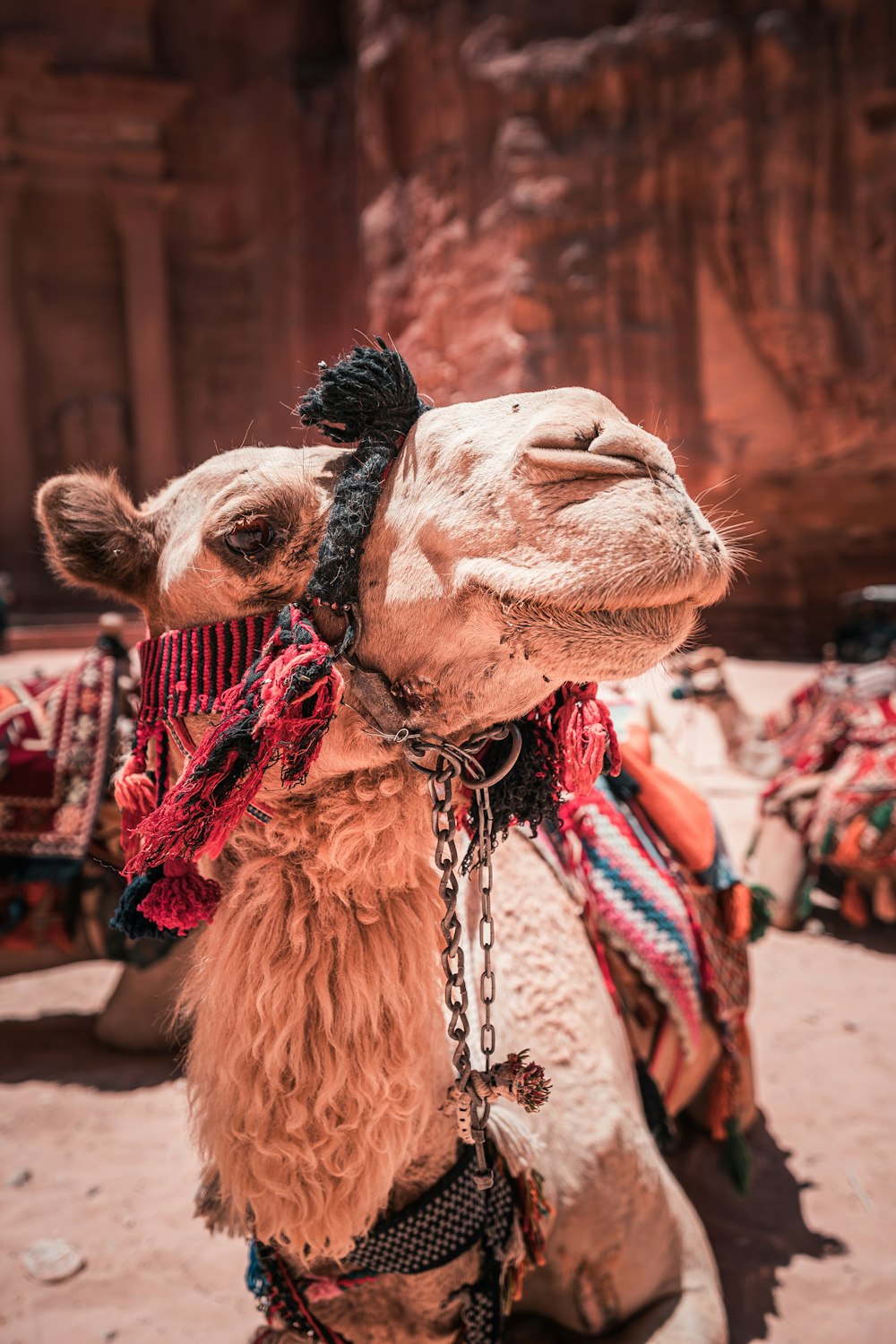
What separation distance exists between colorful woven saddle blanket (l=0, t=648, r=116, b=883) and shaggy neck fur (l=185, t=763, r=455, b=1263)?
223cm

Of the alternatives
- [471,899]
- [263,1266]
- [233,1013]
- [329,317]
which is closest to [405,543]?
[233,1013]

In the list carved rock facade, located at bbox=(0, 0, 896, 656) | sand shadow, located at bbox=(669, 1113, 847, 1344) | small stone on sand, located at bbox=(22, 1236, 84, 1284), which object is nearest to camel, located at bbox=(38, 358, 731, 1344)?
sand shadow, located at bbox=(669, 1113, 847, 1344)

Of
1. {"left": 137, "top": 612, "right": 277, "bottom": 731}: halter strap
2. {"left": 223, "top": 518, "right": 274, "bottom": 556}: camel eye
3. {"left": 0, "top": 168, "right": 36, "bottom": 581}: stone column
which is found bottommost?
{"left": 137, "top": 612, "right": 277, "bottom": 731}: halter strap

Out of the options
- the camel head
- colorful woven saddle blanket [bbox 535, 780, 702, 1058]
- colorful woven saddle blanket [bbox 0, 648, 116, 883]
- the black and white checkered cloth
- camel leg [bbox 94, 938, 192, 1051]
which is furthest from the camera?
camel leg [bbox 94, 938, 192, 1051]

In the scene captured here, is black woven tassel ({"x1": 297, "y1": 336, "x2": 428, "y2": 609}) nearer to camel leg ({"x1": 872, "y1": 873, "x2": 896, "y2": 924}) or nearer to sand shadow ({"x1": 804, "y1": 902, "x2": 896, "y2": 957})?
camel leg ({"x1": 872, "y1": 873, "x2": 896, "y2": 924})

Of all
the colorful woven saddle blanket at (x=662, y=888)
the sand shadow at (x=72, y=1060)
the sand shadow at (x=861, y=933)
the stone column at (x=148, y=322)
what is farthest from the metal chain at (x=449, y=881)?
the stone column at (x=148, y=322)

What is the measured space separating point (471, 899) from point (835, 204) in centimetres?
1242

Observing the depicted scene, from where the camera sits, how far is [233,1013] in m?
1.27

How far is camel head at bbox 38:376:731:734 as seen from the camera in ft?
3.39

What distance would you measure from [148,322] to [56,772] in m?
13.0

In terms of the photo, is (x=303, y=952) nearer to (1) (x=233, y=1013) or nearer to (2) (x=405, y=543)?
(1) (x=233, y=1013)

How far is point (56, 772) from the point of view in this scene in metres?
3.39

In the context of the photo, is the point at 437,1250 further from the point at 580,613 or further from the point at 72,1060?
the point at 72,1060

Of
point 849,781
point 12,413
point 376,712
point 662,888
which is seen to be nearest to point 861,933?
point 849,781
